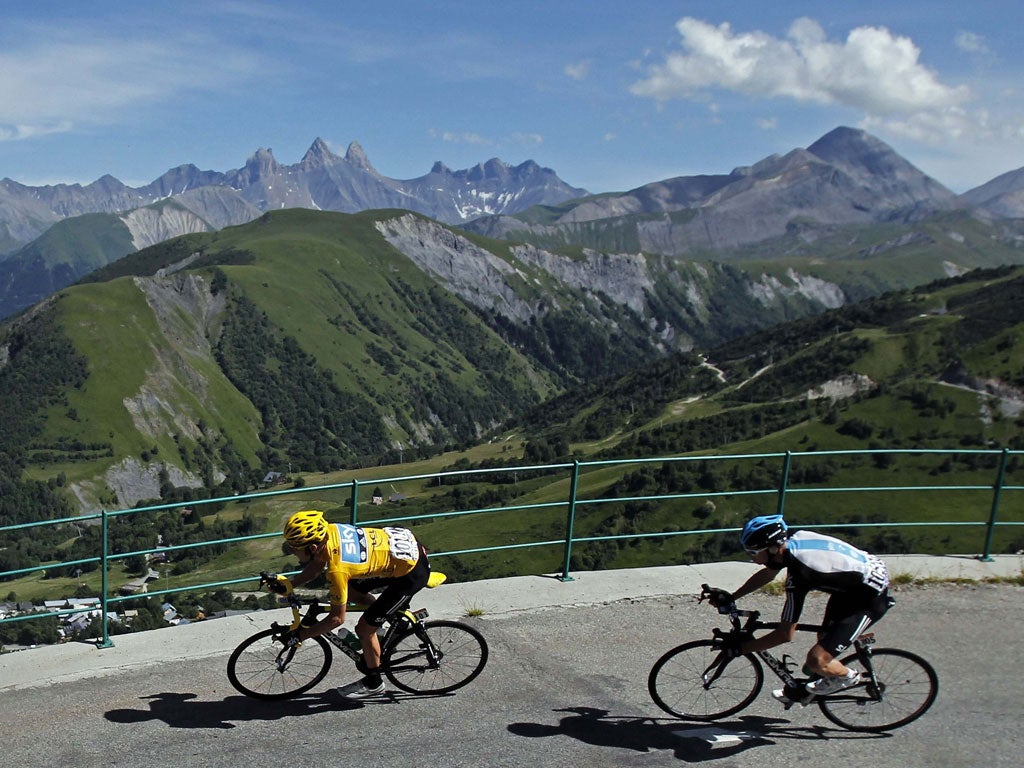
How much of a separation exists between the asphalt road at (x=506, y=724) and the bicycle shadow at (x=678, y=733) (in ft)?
0.05

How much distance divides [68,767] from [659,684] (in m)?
5.50

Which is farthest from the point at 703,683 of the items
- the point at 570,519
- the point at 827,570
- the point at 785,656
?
the point at 570,519

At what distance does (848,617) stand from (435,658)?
164 inches

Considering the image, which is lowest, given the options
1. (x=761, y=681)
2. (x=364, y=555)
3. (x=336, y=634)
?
(x=761, y=681)

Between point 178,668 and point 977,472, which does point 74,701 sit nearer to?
point 178,668

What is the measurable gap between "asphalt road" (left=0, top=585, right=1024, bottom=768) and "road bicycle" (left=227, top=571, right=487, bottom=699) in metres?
0.17

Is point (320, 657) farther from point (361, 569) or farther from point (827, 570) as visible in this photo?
point (827, 570)

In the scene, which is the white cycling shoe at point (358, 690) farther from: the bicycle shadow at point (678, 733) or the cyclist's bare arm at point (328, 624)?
the bicycle shadow at point (678, 733)

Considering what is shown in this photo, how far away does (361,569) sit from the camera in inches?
323

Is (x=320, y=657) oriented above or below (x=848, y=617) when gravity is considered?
below

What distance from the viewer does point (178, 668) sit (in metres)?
9.59

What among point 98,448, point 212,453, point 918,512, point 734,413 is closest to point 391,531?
point 918,512

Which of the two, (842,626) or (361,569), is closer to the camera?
(842,626)

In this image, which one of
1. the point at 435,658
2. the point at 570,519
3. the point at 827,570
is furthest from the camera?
the point at 570,519
